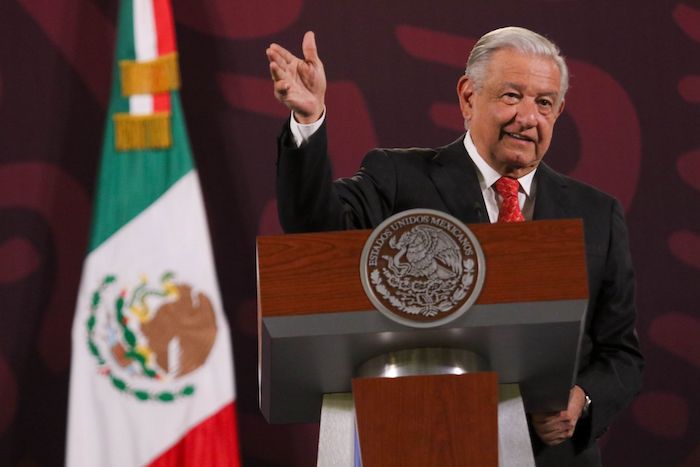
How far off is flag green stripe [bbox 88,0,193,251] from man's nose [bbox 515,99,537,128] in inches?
69.4

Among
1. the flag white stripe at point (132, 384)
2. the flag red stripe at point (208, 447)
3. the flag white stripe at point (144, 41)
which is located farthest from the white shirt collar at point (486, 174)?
the flag white stripe at point (144, 41)

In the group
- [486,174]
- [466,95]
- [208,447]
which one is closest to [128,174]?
[208,447]

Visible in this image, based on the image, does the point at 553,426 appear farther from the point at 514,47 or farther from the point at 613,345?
the point at 514,47

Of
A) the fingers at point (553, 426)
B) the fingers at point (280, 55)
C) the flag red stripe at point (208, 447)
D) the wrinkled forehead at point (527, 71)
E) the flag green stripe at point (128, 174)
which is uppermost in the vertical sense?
the flag green stripe at point (128, 174)

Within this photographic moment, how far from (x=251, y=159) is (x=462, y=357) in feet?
8.15

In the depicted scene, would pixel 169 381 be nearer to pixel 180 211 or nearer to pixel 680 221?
pixel 180 211

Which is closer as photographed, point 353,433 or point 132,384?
point 353,433

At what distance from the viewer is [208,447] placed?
3756mm

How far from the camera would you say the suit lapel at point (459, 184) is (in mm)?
2334

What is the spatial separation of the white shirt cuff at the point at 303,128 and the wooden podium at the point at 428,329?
0.42 meters

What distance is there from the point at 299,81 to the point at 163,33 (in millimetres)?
2199

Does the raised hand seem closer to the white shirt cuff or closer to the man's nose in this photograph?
the white shirt cuff

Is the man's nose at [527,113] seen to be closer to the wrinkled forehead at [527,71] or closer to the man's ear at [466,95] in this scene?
the wrinkled forehead at [527,71]

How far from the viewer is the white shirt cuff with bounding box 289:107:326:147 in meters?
1.99
